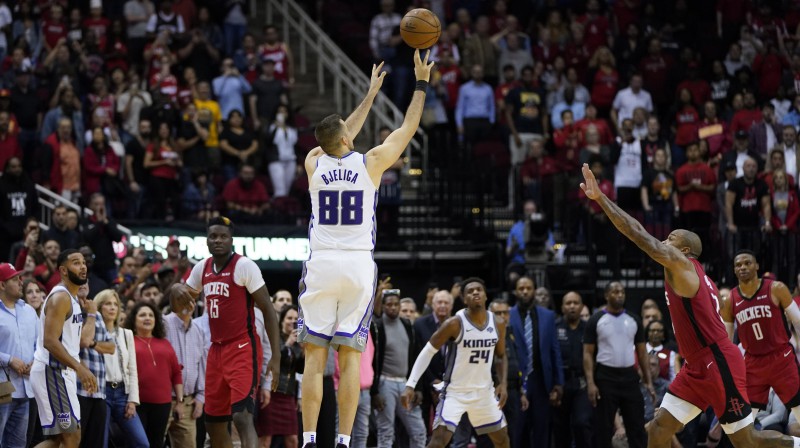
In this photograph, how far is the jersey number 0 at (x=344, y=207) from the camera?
1057 cm

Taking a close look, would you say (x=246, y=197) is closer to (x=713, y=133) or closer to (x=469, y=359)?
(x=469, y=359)

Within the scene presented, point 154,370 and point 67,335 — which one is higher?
point 67,335

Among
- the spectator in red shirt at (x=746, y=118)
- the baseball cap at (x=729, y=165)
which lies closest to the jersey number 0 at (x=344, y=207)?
the baseball cap at (x=729, y=165)

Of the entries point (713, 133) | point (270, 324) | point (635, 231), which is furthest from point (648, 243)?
point (713, 133)

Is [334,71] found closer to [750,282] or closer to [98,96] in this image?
[98,96]

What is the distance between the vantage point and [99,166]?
67.8ft

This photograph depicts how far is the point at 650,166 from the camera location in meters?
21.6

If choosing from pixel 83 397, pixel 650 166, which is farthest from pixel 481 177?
pixel 83 397

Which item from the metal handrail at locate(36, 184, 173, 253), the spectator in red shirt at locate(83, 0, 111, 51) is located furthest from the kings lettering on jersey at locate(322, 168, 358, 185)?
the spectator in red shirt at locate(83, 0, 111, 51)

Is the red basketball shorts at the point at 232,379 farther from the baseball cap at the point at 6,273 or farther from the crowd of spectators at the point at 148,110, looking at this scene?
the crowd of spectators at the point at 148,110

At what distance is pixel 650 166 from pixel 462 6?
274 inches

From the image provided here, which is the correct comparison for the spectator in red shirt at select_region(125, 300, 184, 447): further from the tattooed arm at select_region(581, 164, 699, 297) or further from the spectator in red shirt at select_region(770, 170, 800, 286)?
the spectator in red shirt at select_region(770, 170, 800, 286)

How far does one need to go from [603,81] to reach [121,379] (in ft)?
43.7

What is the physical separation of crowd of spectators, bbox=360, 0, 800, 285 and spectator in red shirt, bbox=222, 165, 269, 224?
3322mm
